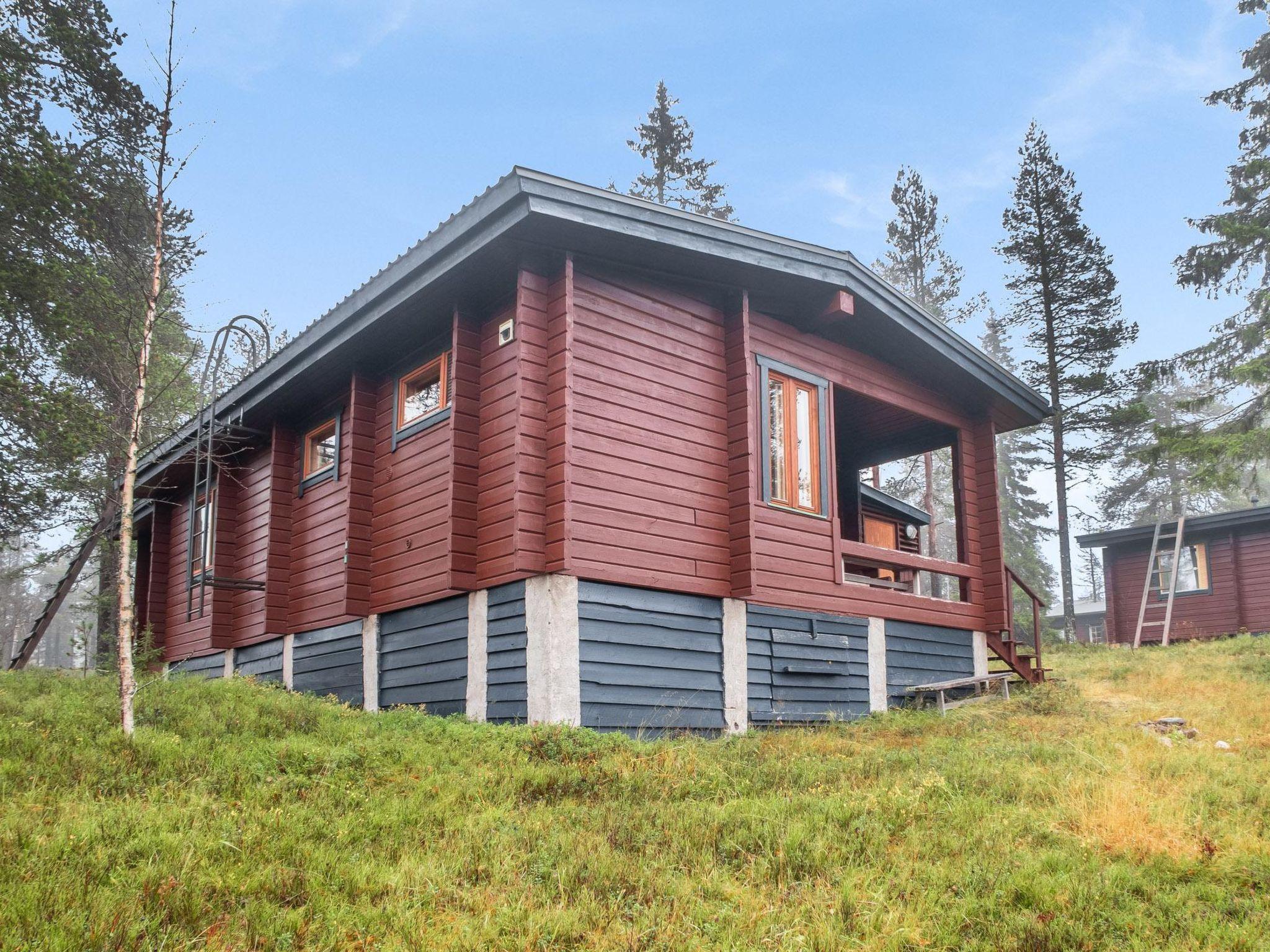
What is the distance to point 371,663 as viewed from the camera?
1223 cm

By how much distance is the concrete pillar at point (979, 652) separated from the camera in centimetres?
1520

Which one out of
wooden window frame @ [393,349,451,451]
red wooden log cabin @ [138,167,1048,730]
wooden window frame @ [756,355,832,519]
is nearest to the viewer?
red wooden log cabin @ [138,167,1048,730]

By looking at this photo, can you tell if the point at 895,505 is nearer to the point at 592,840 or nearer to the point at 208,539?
the point at 208,539

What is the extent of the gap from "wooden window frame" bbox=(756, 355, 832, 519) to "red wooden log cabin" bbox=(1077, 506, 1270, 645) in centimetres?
1678

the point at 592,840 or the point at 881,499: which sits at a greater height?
the point at 881,499

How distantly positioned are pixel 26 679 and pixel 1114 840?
1119 cm

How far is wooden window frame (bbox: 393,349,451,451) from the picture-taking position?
37.3ft

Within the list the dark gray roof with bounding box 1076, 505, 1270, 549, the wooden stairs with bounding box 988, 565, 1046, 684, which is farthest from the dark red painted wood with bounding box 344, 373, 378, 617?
the dark gray roof with bounding box 1076, 505, 1270, 549

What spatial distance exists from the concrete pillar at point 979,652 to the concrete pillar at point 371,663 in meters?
8.64

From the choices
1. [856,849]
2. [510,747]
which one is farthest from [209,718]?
[856,849]

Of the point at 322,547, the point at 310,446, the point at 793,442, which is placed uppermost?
the point at 310,446

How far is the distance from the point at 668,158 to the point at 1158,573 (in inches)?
767

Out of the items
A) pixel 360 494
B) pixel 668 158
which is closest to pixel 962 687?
pixel 360 494

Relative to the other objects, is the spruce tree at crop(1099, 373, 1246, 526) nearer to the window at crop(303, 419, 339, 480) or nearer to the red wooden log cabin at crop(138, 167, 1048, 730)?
the red wooden log cabin at crop(138, 167, 1048, 730)
